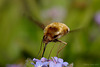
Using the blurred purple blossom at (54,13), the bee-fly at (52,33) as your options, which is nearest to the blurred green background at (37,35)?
the blurred purple blossom at (54,13)

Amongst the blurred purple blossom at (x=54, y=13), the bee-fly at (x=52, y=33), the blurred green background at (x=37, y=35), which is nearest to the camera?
the bee-fly at (x=52, y=33)

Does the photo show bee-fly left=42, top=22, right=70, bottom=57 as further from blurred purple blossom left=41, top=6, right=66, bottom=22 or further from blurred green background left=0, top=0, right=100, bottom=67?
blurred purple blossom left=41, top=6, right=66, bottom=22

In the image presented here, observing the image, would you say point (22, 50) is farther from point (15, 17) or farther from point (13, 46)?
point (15, 17)

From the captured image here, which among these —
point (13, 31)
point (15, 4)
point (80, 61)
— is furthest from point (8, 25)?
point (80, 61)

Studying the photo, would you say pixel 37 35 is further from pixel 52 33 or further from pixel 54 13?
pixel 52 33

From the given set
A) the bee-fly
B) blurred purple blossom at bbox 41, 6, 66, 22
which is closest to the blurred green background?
blurred purple blossom at bbox 41, 6, 66, 22

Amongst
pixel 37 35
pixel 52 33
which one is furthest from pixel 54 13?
pixel 52 33

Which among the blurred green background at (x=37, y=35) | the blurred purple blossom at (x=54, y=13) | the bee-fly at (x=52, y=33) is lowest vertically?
the bee-fly at (x=52, y=33)

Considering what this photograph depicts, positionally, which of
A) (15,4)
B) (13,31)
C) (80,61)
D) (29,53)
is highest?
(15,4)

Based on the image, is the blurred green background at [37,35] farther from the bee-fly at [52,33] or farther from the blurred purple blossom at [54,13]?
the bee-fly at [52,33]
